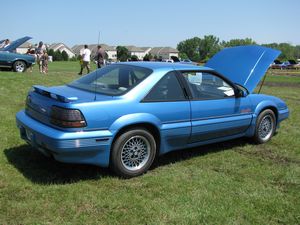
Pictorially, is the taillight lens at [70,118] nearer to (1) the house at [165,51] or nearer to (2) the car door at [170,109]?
(2) the car door at [170,109]

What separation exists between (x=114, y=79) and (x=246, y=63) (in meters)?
3.25

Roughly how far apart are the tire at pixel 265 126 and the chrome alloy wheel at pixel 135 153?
2.47m

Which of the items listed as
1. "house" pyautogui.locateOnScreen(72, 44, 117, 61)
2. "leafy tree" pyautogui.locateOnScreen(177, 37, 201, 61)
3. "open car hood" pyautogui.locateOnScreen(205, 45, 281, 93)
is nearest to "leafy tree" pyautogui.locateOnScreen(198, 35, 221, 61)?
"leafy tree" pyautogui.locateOnScreen(177, 37, 201, 61)

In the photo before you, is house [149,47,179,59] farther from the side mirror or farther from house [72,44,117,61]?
the side mirror

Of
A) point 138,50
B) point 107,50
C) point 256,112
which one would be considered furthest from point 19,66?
point 138,50

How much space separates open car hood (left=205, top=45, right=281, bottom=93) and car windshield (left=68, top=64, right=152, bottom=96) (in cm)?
261

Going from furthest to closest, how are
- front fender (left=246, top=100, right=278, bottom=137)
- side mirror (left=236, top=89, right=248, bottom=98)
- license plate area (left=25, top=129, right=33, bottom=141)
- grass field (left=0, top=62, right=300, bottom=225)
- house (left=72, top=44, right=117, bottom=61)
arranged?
house (left=72, top=44, right=117, bottom=61), front fender (left=246, top=100, right=278, bottom=137), side mirror (left=236, top=89, right=248, bottom=98), license plate area (left=25, top=129, right=33, bottom=141), grass field (left=0, top=62, right=300, bottom=225)

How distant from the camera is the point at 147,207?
3.94m

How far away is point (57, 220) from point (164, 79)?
2413 millimetres

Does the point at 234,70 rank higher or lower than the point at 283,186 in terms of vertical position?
higher

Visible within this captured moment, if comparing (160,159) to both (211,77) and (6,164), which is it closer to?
(211,77)

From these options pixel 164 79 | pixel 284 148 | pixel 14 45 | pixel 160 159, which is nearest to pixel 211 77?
pixel 164 79

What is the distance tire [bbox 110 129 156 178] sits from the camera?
4633 mm

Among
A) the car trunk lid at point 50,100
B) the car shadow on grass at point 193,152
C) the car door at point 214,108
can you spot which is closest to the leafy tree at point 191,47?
the car shadow on grass at point 193,152
